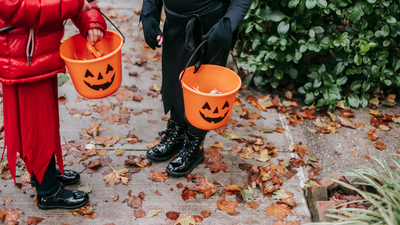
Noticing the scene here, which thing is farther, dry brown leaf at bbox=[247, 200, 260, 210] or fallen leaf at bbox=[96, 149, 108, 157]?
fallen leaf at bbox=[96, 149, 108, 157]

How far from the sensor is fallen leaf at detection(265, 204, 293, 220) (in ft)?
7.44

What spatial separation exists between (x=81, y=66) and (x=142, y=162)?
1.18 m

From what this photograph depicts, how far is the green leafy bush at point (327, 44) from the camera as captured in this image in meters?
3.10

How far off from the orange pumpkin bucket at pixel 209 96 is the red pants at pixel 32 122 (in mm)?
840

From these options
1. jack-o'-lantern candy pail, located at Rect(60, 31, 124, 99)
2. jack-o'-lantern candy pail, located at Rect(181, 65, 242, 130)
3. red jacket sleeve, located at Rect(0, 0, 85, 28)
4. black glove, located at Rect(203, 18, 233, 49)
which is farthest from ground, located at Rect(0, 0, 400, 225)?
red jacket sleeve, located at Rect(0, 0, 85, 28)

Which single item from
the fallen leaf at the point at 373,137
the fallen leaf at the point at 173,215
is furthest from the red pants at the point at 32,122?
the fallen leaf at the point at 373,137

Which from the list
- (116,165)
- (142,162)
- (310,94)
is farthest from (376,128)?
(116,165)

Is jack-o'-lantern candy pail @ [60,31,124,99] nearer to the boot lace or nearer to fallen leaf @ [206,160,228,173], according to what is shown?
the boot lace

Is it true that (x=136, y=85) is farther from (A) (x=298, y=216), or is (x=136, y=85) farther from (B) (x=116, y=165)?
(A) (x=298, y=216)

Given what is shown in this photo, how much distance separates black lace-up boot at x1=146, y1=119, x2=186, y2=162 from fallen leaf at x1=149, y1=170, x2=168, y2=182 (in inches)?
5.9

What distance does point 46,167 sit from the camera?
6.63 feet

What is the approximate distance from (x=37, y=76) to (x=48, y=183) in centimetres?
83

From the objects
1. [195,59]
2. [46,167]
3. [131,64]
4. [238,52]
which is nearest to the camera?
[46,167]

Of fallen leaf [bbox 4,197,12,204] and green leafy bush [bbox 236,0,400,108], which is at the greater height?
green leafy bush [bbox 236,0,400,108]
